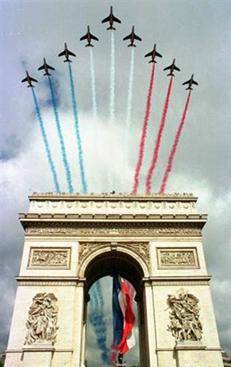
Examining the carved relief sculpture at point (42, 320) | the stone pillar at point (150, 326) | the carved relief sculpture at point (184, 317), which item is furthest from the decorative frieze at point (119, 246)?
the carved relief sculpture at point (42, 320)

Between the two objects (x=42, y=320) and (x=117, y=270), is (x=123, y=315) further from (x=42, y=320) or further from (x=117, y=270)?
(x=42, y=320)

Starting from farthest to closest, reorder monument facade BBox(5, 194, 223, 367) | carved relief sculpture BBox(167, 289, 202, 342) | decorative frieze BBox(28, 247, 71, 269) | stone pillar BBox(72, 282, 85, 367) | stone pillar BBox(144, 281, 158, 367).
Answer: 1. decorative frieze BBox(28, 247, 71, 269)
2. carved relief sculpture BBox(167, 289, 202, 342)
3. stone pillar BBox(144, 281, 158, 367)
4. monument facade BBox(5, 194, 223, 367)
5. stone pillar BBox(72, 282, 85, 367)

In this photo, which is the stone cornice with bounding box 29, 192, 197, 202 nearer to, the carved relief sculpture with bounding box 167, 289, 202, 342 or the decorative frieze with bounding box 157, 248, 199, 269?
Result: the decorative frieze with bounding box 157, 248, 199, 269

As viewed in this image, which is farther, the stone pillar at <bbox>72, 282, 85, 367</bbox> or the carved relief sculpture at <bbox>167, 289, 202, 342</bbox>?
the carved relief sculpture at <bbox>167, 289, 202, 342</bbox>

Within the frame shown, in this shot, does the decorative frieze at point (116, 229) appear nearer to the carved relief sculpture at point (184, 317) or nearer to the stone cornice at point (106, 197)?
the stone cornice at point (106, 197)

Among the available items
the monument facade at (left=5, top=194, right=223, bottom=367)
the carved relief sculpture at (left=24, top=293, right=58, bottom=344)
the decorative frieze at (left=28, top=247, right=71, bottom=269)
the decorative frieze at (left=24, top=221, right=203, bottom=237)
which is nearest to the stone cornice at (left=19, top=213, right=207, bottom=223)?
the monument facade at (left=5, top=194, right=223, bottom=367)

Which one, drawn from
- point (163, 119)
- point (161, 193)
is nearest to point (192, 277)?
point (161, 193)
